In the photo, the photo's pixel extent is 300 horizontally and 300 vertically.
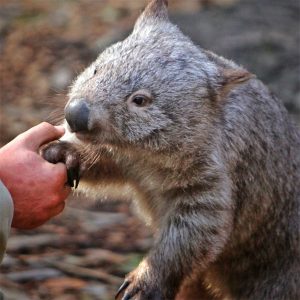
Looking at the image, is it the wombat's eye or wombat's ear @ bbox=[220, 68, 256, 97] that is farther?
wombat's ear @ bbox=[220, 68, 256, 97]


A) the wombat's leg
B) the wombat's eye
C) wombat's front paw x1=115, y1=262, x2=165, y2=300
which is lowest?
wombat's front paw x1=115, y1=262, x2=165, y2=300

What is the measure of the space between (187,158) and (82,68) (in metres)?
1.60

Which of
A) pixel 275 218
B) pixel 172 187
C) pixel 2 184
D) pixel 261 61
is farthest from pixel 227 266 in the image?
pixel 261 61

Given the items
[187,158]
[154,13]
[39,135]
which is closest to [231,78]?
[187,158]

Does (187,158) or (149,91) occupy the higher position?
(149,91)

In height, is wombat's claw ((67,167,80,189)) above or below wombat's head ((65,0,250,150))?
below

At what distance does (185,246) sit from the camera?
4.78 meters

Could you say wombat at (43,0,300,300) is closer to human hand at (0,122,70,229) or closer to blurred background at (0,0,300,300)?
human hand at (0,122,70,229)

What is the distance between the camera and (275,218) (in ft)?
17.4

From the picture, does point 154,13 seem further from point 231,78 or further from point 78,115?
point 78,115

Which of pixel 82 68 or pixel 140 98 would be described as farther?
pixel 82 68

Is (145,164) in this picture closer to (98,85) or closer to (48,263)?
(98,85)

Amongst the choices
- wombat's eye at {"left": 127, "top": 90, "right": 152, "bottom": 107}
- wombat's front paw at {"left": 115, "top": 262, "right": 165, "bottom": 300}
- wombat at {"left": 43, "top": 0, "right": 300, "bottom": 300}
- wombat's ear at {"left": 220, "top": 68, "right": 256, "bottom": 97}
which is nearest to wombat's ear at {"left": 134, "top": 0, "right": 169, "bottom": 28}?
wombat at {"left": 43, "top": 0, "right": 300, "bottom": 300}

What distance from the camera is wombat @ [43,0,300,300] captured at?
461 cm
